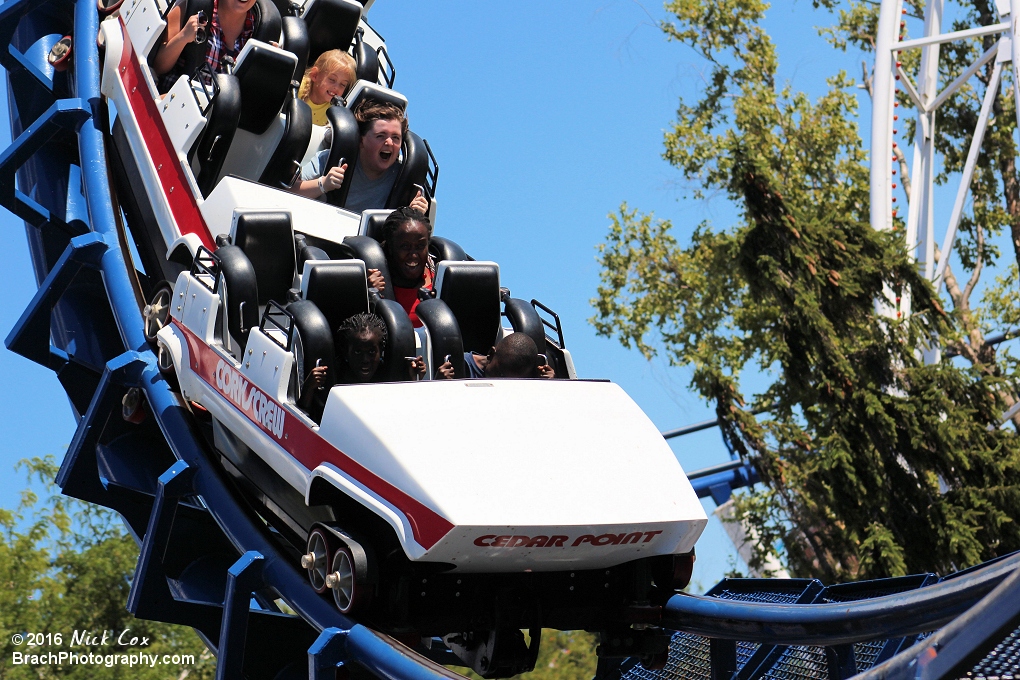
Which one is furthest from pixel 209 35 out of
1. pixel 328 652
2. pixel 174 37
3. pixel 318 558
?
pixel 328 652

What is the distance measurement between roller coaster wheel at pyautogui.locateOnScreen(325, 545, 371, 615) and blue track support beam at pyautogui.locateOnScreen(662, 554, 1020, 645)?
998mm

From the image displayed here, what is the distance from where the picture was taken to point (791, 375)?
28.3ft

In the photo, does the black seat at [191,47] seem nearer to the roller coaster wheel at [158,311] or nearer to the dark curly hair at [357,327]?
the roller coaster wheel at [158,311]

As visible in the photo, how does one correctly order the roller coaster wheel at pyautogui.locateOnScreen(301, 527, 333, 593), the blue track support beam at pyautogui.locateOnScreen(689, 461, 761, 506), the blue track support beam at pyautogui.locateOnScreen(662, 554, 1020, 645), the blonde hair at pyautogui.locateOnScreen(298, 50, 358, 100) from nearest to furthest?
the blue track support beam at pyautogui.locateOnScreen(662, 554, 1020, 645)
the roller coaster wheel at pyautogui.locateOnScreen(301, 527, 333, 593)
the blonde hair at pyautogui.locateOnScreen(298, 50, 358, 100)
the blue track support beam at pyautogui.locateOnScreen(689, 461, 761, 506)

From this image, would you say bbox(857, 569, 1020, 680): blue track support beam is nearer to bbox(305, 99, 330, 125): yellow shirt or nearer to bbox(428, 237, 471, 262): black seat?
bbox(428, 237, 471, 262): black seat

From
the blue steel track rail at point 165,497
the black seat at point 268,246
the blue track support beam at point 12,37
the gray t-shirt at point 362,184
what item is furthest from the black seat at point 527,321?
the blue track support beam at point 12,37

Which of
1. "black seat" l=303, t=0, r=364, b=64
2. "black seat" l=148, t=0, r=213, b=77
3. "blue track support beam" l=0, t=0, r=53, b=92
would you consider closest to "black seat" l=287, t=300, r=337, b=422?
"black seat" l=148, t=0, r=213, b=77

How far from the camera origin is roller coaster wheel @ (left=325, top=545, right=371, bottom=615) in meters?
4.00

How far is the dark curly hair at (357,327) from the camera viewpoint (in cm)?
450

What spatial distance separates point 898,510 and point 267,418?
486cm

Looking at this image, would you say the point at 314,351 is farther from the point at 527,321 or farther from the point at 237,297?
the point at 527,321

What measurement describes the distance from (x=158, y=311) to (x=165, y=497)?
0.94m

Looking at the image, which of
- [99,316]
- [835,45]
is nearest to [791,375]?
[99,316]

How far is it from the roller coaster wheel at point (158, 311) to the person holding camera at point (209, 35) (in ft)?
4.12
